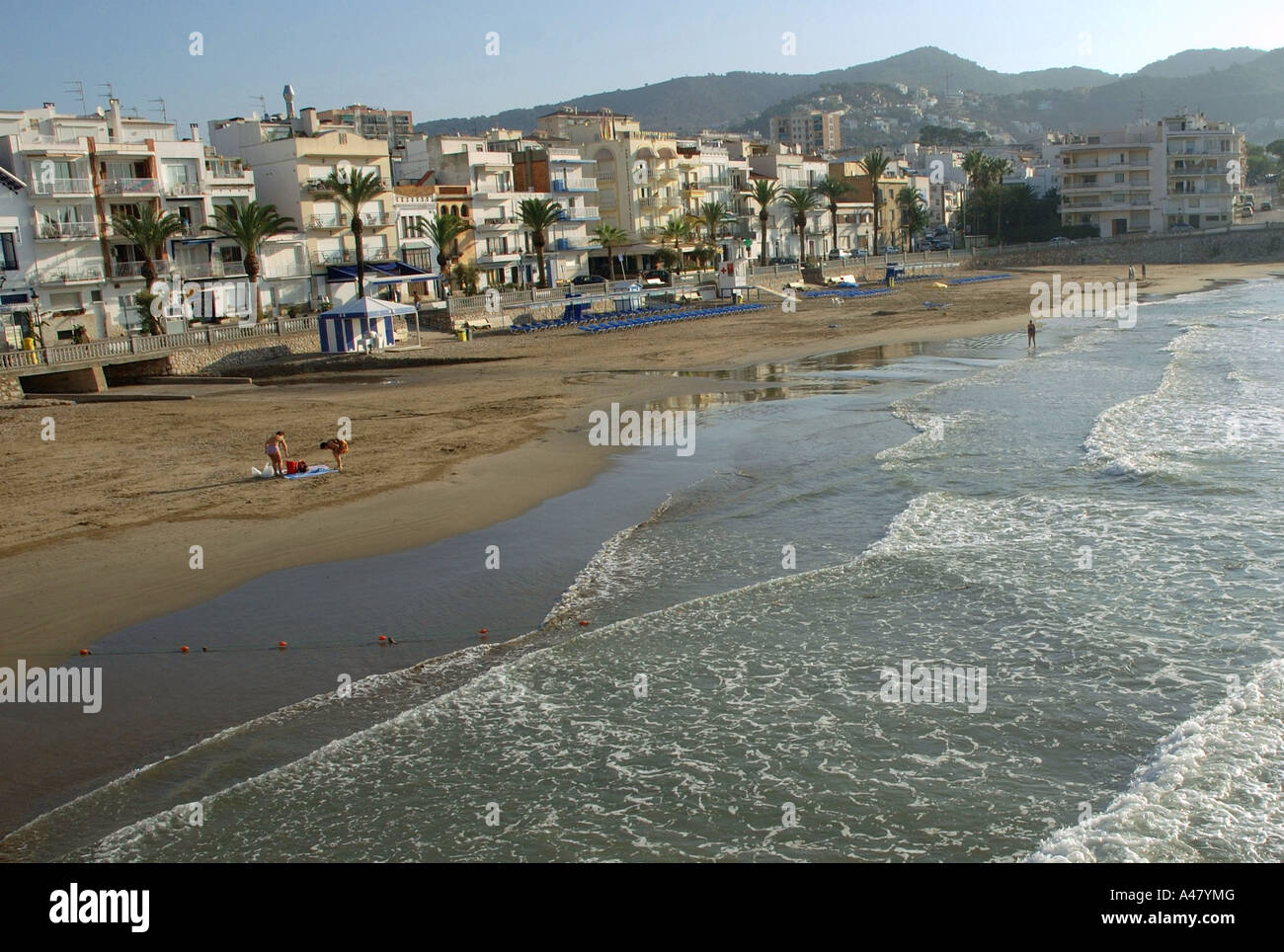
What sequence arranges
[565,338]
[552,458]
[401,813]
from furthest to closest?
[565,338] → [552,458] → [401,813]

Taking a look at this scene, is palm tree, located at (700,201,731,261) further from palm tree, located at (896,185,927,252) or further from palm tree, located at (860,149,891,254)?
palm tree, located at (896,185,927,252)

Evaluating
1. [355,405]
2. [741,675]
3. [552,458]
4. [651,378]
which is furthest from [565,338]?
[741,675]

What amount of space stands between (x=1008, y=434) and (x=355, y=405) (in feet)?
63.5

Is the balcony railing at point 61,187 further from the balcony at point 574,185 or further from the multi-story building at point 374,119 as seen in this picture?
the multi-story building at point 374,119

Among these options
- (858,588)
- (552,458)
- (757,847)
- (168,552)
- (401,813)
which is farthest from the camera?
(552,458)

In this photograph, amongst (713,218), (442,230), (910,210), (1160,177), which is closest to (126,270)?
(442,230)

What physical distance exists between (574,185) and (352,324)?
38101 millimetres

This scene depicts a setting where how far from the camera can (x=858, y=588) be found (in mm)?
14961

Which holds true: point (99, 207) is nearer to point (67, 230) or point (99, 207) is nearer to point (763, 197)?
point (67, 230)

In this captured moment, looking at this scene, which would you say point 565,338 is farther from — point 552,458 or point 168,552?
point 168,552

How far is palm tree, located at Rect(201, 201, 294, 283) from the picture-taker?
172 ft

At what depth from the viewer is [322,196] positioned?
201 ft

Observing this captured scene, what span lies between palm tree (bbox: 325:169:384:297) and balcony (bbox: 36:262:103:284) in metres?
12.0

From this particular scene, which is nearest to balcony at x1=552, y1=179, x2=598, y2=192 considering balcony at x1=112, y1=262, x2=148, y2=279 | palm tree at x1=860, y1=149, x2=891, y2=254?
palm tree at x1=860, y1=149, x2=891, y2=254
